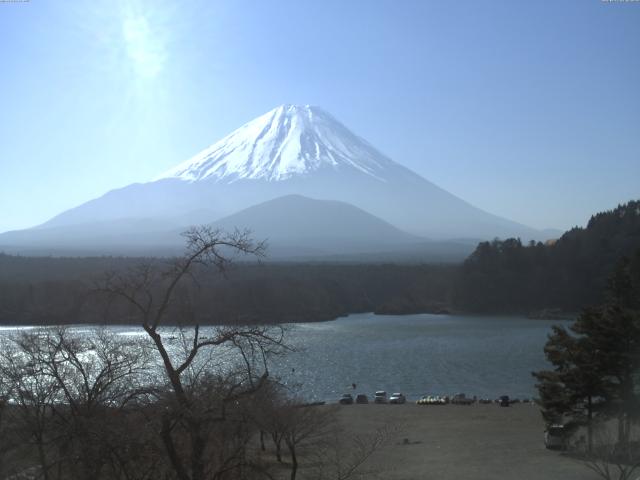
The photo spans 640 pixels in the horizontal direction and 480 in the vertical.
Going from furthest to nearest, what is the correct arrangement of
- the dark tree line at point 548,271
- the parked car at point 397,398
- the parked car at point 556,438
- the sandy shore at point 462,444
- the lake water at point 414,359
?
the dark tree line at point 548,271 → the lake water at point 414,359 → the parked car at point 397,398 → the parked car at point 556,438 → the sandy shore at point 462,444

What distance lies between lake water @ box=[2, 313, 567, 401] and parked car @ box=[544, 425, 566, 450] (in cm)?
495

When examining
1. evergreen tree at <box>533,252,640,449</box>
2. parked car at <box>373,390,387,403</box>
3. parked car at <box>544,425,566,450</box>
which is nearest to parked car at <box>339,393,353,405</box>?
parked car at <box>373,390,387,403</box>

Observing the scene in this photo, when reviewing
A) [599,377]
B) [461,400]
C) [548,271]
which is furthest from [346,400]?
[548,271]

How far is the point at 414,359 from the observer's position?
2595 centimetres

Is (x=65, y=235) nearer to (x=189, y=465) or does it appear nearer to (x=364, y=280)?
(x=364, y=280)

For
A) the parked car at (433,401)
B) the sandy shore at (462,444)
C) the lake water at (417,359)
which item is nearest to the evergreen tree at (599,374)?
the sandy shore at (462,444)

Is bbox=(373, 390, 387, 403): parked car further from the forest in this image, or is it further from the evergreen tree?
the forest

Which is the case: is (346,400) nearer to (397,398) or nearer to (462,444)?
(397,398)

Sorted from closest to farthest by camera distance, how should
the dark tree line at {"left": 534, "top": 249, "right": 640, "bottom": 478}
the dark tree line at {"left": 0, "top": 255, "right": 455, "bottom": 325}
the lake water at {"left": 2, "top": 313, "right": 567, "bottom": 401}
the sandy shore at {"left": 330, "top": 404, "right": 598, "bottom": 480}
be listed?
the sandy shore at {"left": 330, "top": 404, "right": 598, "bottom": 480} → the dark tree line at {"left": 534, "top": 249, "right": 640, "bottom": 478} → the lake water at {"left": 2, "top": 313, "right": 567, "bottom": 401} → the dark tree line at {"left": 0, "top": 255, "right": 455, "bottom": 325}

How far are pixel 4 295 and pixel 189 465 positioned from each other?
117ft

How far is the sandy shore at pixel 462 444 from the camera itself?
11211mm

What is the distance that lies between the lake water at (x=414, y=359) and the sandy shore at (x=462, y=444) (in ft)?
7.03

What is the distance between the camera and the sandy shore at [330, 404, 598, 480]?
441 inches

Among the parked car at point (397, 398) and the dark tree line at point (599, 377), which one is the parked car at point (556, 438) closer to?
the dark tree line at point (599, 377)
